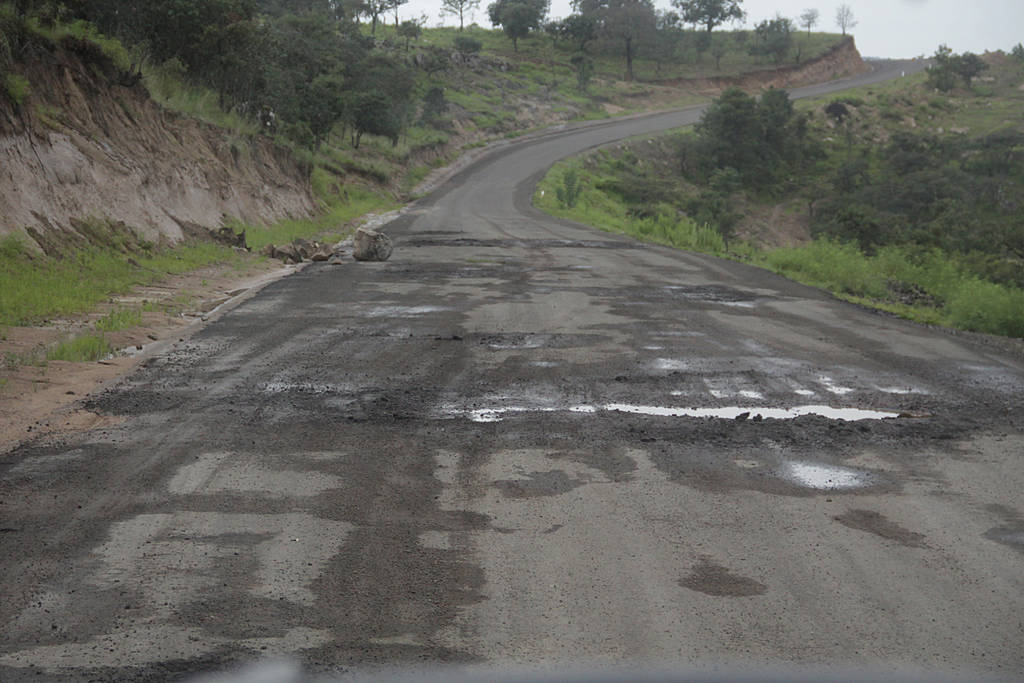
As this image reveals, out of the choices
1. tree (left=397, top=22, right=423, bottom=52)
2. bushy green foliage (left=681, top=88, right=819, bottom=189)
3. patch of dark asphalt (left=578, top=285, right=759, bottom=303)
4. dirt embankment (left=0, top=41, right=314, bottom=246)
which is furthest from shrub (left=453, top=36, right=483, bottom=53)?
patch of dark asphalt (left=578, top=285, right=759, bottom=303)

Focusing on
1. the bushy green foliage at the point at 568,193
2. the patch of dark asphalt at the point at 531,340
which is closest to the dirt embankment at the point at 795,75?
the bushy green foliage at the point at 568,193

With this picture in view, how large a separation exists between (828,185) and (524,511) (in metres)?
54.9

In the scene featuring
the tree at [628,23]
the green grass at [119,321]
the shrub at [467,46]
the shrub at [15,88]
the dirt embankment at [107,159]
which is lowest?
the green grass at [119,321]

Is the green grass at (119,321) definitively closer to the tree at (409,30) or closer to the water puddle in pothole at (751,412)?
the water puddle in pothole at (751,412)

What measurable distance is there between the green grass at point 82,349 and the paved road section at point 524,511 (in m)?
0.72

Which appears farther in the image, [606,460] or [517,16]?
[517,16]

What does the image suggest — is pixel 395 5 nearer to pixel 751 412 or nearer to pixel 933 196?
pixel 933 196

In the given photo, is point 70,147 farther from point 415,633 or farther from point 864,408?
point 415,633

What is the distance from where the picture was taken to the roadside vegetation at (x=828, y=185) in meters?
32.1

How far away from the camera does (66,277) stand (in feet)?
47.5

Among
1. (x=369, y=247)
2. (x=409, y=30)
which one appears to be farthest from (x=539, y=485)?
(x=409, y=30)

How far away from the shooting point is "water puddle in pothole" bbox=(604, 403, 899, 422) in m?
Answer: 8.36

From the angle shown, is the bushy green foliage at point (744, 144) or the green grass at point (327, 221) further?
the bushy green foliage at point (744, 144)

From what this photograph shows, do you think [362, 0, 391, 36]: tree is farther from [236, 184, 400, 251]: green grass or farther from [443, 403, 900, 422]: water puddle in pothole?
[443, 403, 900, 422]: water puddle in pothole
